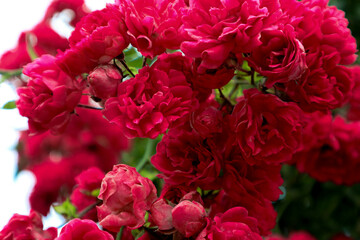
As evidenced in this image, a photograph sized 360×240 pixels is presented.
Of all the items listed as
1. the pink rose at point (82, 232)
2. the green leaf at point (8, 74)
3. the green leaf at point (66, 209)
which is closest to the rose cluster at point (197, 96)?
the pink rose at point (82, 232)

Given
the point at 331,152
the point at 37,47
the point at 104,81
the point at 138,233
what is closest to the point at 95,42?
the point at 104,81

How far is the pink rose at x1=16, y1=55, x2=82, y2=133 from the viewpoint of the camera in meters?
0.58

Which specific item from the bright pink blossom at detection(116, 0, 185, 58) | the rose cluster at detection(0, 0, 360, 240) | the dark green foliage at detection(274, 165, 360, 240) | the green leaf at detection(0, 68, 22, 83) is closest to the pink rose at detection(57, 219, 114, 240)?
the rose cluster at detection(0, 0, 360, 240)

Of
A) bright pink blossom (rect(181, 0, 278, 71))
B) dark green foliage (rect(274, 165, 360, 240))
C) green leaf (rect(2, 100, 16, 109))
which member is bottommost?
dark green foliage (rect(274, 165, 360, 240))

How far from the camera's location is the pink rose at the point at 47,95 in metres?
0.58

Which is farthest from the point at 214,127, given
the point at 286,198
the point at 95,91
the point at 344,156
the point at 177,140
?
the point at 286,198

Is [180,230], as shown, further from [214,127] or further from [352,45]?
[352,45]

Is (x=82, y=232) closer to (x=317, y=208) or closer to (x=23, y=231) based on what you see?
(x=23, y=231)

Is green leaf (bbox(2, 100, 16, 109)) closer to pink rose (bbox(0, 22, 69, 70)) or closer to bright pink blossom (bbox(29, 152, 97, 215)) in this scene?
pink rose (bbox(0, 22, 69, 70))

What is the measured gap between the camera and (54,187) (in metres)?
1.13

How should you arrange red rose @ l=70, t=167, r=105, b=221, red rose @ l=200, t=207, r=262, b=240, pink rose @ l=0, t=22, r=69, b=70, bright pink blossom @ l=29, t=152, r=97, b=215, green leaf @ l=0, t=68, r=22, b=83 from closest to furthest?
red rose @ l=200, t=207, r=262, b=240, red rose @ l=70, t=167, r=105, b=221, green leaf @ l=0, t=68, r=22, b=83, pink rose @ l=0, t=22, r=69, b=70, bright pink blossom @ l=29, t=152, r=97, b=215

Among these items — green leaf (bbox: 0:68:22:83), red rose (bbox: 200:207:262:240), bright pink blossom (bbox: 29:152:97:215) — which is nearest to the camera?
red rose (bbox: 200:207:262:240)

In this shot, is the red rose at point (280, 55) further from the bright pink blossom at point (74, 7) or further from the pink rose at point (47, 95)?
the bright pink blossom at point (74, 7)

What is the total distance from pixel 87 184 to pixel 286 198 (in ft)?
2.02
